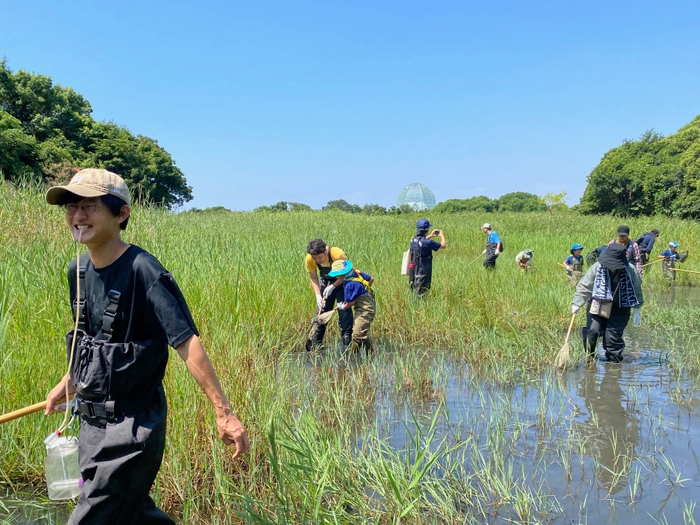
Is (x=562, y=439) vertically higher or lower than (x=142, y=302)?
lower

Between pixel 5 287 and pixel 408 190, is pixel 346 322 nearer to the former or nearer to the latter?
pixel 5 287

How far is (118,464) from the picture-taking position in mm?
1920

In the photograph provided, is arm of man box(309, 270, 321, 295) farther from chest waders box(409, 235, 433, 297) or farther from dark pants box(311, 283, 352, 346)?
chest waders box(409, 235, 433, 297)

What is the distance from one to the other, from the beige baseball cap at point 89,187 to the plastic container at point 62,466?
104 centimetres

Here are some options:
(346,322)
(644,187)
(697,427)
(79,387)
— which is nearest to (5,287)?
(79,387)

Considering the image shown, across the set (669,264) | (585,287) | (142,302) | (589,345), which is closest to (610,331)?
(589,345)

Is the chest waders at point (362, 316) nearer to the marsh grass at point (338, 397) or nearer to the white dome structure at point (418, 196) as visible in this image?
the marsh grass at point (338, 397)

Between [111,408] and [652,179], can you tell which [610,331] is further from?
[652,179]

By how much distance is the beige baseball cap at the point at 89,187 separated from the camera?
191 cm

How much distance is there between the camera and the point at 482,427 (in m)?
4.28

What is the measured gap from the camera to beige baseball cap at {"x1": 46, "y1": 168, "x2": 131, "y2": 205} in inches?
75.2

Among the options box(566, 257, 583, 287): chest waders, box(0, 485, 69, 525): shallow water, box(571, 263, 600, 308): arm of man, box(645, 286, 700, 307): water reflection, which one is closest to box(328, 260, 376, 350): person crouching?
box(571, 263, 600, 308): arm of man

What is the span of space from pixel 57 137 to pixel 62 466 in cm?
2529

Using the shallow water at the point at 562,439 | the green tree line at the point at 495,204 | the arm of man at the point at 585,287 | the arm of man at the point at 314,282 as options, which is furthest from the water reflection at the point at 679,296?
the green tree line at the point at 495,204
